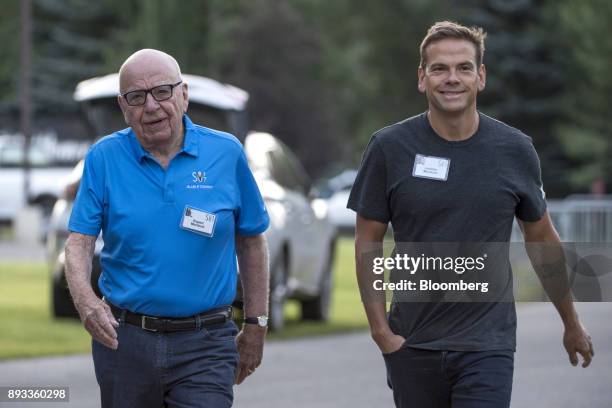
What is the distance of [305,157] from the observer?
69.9 meters

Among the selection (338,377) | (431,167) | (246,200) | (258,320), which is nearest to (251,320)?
(258,320)

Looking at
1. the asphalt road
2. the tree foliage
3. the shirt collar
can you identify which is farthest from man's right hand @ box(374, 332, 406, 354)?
the tree foliage

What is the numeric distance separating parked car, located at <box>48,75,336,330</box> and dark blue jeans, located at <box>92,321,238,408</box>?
852 cm

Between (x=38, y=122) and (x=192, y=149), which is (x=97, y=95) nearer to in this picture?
(x=192, y=149)

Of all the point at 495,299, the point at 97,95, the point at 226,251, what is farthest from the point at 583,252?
the point at 97,95

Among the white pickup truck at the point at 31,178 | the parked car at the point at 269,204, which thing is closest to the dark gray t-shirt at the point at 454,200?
the parked car at the point at 269,204

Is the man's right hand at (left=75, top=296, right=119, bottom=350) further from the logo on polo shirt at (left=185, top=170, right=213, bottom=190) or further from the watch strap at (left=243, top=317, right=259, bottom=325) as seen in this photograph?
the watch strap at (left=243, top=317, right=259, bottom=325)

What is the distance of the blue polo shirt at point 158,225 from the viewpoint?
5.71 metres

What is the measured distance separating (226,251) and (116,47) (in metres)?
63.0

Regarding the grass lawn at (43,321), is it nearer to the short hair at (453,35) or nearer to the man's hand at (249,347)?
the man's hand at (249,347)

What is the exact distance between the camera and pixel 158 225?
225 inches

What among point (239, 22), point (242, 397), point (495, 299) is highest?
point (239, 22)

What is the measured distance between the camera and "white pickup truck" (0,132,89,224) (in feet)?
128

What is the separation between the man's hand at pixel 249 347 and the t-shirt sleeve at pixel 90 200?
29.1 inches
